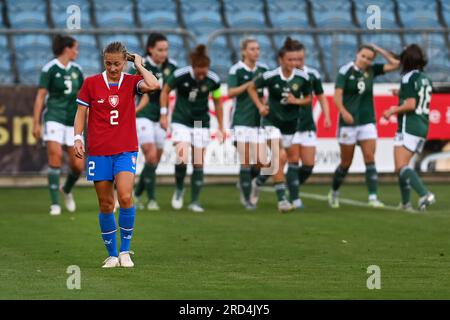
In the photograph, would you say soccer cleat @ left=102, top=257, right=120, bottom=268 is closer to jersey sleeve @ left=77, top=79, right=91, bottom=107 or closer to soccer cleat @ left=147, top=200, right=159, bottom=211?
jersey sleeve @ left=77, top=79, right=91, bottom=107

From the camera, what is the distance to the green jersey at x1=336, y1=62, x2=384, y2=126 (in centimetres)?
1911

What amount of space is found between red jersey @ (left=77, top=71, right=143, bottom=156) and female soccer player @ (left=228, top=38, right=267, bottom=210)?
7256 millimetres

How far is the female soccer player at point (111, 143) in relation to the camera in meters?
→ 11.6

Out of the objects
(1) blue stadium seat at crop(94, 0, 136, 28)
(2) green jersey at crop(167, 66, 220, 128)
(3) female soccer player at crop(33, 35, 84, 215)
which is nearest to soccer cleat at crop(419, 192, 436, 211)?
(2) green jersey at crop(167, 66, 220, 128)

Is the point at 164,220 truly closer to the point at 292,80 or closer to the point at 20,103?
the point at 292,80

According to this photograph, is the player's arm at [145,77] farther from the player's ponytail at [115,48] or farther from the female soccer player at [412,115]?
the female soccer player at [412,115]

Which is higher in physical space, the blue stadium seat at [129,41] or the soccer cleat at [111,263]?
the blue stadium seat at [129,41]

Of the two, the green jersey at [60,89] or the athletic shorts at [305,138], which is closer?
the green jersey at [60,89]

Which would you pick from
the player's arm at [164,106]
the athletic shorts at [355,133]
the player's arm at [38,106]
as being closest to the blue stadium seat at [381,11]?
the athletic shorts at [355,133]

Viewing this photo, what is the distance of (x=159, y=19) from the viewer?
27.0m

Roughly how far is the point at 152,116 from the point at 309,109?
2.27 metres

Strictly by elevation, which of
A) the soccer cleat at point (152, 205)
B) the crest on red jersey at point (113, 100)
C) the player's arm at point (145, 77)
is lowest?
the soccer cleat at point (152, 205)

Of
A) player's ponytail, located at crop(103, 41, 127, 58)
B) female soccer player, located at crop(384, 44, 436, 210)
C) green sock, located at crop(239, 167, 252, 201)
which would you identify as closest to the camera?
player's ponytail, located at crop(103, 41, 127, 58)

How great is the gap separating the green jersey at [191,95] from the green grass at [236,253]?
1.35 m
